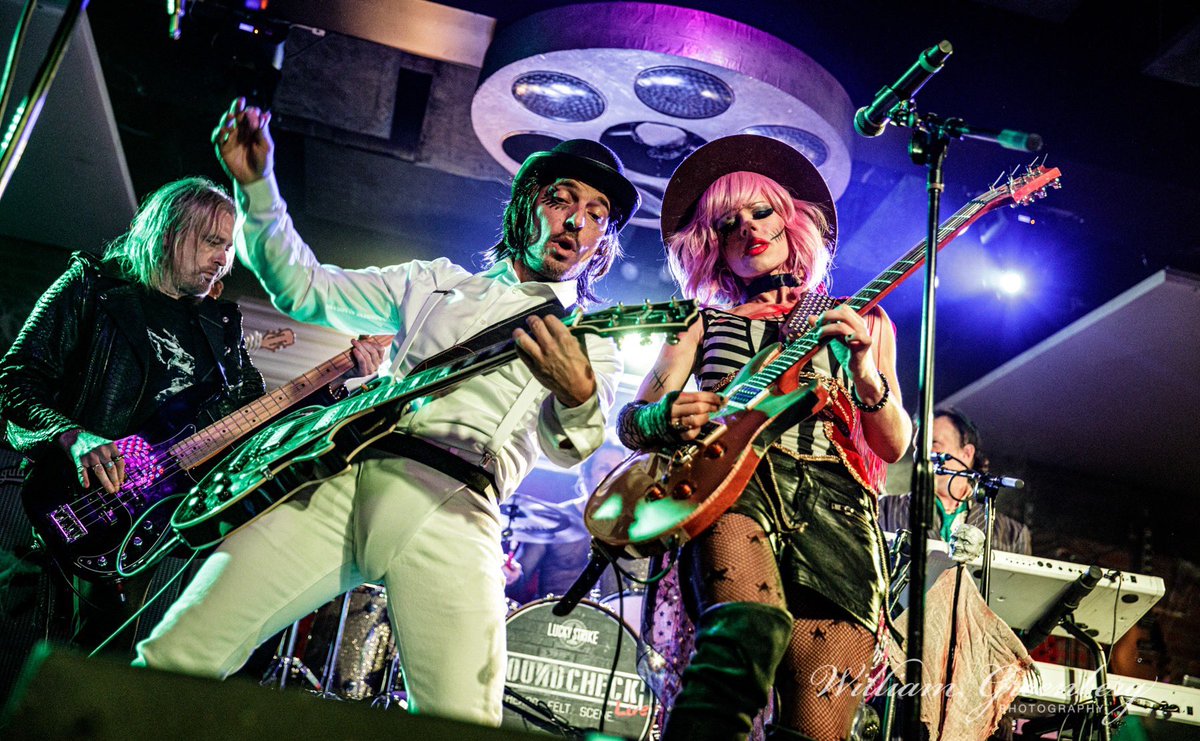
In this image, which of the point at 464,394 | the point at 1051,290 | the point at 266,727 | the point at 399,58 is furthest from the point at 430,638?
the point at 1051,290

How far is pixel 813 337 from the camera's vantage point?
8.89 feet

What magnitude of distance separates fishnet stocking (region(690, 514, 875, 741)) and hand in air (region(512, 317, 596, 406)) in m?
0.59

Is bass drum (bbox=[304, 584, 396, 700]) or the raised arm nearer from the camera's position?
the raised arm

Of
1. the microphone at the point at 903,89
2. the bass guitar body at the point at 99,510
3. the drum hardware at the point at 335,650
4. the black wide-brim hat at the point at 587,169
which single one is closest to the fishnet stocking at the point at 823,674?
the microphone at the point at 903,89

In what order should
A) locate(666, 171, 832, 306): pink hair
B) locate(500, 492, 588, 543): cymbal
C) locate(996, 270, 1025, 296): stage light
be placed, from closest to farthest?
locate(666, 171, 832, 306): pink hair < locate(500, 492, 588, 543): cymbal < locate(996, 270, 1025, 296): stage light

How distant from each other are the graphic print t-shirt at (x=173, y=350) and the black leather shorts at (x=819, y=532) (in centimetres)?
308

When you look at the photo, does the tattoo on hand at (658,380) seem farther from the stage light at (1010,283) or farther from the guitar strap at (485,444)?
the stage light at (1010,283)

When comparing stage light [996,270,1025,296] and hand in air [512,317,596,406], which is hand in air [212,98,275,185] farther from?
stage light [996,270,1025,296]

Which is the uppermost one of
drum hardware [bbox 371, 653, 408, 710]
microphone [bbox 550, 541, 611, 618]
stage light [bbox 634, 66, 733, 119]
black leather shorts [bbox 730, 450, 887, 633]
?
stage light [bbox 634, 66, 733, 119]

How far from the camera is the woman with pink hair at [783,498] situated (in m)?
2.27

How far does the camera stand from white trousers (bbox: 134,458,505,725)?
8.13ft

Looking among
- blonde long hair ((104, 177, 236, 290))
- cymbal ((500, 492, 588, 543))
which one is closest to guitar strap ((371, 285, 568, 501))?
blonde long hair ((104, 177, 236, 290))

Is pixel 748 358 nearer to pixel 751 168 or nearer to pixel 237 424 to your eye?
pixel 751 168

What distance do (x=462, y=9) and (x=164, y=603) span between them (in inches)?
167
